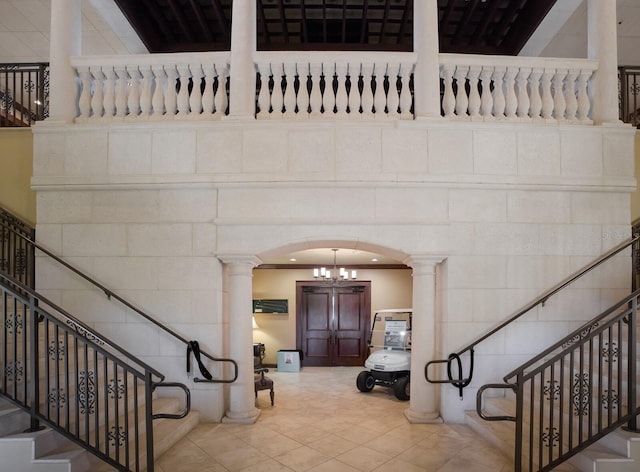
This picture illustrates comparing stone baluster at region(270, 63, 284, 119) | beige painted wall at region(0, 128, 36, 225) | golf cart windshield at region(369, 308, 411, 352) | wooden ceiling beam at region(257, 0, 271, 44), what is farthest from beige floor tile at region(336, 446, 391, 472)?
wooden ceiling beam at region(257, 0, 271, 44)

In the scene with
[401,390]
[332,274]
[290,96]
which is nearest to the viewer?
[290,96]

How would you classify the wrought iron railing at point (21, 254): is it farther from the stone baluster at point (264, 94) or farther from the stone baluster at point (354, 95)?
the stone baluster at point (354, 95)

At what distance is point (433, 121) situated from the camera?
210 inches

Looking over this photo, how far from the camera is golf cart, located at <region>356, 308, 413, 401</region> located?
708cm

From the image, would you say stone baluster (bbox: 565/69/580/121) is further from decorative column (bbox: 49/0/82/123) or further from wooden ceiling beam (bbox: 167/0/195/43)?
decorative column (bbox: 49/0/82/123)

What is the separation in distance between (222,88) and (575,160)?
4497 millimetres

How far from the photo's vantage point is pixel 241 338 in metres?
5.36

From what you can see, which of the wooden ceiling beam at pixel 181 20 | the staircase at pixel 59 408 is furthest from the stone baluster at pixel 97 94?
the staircase at pixel 59 408

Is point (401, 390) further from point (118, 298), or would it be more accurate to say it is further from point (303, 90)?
point (303, 90)

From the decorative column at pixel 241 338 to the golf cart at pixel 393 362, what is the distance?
8.81 feet

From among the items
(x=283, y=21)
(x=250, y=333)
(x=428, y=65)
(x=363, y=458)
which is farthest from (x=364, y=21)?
(x=363, y=458)

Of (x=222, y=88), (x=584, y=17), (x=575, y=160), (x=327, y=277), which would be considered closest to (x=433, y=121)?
(x=575, y=160)

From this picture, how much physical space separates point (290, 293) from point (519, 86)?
8.31 meters

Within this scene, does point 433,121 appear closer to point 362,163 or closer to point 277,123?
point 362,163
